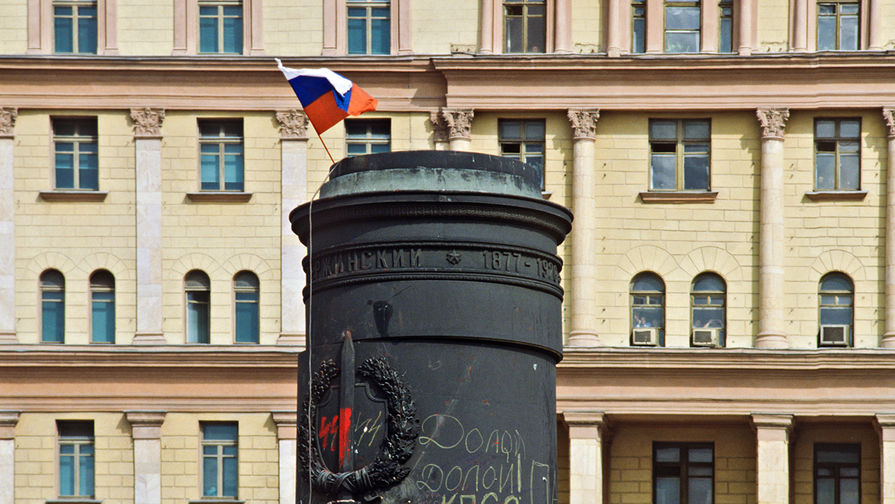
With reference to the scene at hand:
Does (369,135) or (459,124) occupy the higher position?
(459,124)

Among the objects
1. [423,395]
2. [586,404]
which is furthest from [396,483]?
[586,404]

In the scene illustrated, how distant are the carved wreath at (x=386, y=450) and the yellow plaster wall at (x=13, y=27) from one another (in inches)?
1520

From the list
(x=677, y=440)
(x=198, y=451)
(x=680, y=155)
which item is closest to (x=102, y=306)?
(x=198, y=451)

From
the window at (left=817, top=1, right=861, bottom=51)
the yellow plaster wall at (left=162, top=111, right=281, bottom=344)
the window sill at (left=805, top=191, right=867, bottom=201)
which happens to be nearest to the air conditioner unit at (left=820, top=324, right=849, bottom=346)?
the window sill at (left=805, top=191, right=867, bottom=201)

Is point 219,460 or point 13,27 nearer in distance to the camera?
point 219,460

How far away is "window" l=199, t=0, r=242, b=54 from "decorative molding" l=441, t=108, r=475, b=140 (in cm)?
513

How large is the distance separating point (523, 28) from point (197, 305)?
32.2 feet

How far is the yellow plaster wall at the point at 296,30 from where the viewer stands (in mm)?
47688

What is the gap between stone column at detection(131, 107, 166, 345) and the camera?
47.2 m

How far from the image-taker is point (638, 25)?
47.7 metres

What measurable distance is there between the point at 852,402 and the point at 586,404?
5.88 meters

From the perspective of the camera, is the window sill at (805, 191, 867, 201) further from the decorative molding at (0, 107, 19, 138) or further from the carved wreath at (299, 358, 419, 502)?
the carved wreath at (299, 358, 419, 502)

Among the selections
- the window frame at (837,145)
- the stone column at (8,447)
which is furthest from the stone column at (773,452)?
the stone column at (8,447)

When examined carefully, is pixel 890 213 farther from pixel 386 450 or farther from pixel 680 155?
pixel 386 450
